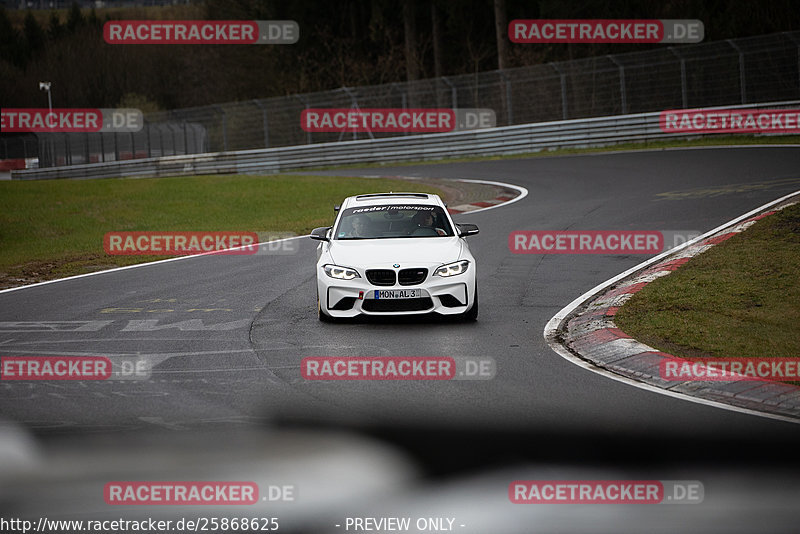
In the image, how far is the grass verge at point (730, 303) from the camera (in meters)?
8.66

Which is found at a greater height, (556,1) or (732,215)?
(556,1)

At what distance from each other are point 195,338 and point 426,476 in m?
4.82

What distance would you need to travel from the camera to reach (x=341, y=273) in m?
10.2

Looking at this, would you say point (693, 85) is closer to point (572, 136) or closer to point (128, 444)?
point (572, 136)

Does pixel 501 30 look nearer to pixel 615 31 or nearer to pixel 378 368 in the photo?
pixel 615 31

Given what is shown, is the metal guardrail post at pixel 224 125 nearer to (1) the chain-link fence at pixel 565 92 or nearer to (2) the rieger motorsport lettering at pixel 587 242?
(1) the chain-link fence at pixel 565 92

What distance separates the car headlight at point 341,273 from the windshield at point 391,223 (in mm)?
915

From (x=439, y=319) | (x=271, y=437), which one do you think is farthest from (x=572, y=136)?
(x=271, y=437)

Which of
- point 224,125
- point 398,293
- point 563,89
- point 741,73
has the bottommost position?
point 398,293

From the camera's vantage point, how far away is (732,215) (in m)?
15.9

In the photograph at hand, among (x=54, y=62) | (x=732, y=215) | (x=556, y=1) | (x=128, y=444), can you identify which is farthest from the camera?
(x=54, y=62)

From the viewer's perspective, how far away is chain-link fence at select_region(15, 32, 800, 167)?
96.4 ft

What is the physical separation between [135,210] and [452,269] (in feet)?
52.7

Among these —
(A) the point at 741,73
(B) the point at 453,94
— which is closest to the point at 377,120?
(B) the point at 453,94
